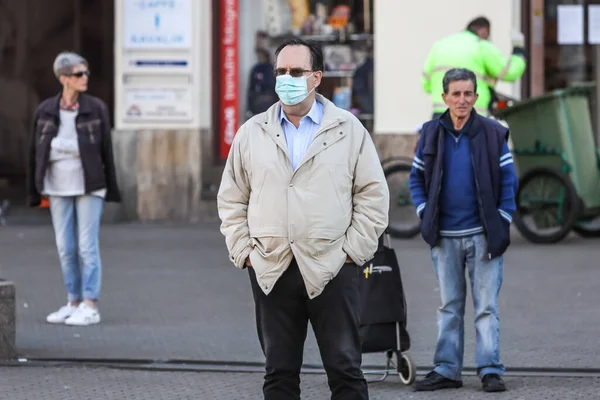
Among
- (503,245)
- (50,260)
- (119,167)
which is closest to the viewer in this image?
(503,245)

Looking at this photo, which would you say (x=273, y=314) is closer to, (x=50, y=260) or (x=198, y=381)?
(x=198, y=381)

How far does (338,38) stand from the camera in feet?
50.6

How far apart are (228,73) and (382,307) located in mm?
8550

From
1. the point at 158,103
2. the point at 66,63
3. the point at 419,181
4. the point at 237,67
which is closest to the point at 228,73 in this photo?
the point at 237,67

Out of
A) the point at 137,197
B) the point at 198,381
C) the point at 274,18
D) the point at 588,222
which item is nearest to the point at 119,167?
the point at 137,197

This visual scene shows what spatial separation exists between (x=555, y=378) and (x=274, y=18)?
891cm

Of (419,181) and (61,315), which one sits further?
(61,315)

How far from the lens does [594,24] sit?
1529 centimetres

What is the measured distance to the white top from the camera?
902 cm

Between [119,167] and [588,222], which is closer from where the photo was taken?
[588,222]

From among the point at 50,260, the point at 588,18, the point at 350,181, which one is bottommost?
the point at 50,260

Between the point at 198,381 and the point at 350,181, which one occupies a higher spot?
the point at 350,181

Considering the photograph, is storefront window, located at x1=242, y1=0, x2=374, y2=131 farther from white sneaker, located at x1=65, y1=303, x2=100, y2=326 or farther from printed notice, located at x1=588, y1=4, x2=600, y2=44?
white sneaker, located at x1=65, y1=303, x2=100, y2=326

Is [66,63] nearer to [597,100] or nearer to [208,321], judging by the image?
[208,321]
